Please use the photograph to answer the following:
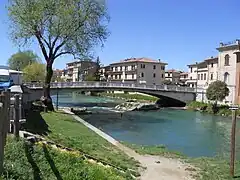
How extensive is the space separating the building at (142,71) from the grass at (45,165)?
316 ft

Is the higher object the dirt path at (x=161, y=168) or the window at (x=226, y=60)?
the window at (x=226, y=60)

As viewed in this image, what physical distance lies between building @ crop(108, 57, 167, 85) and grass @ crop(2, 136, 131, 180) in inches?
3793

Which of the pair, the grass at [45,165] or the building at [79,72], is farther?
the building at [79,72]

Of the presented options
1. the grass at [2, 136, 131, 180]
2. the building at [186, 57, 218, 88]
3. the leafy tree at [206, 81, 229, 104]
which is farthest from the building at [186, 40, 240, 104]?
the grass at [2, 136, 131, 180]

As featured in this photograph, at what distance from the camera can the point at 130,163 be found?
12047 millimetres

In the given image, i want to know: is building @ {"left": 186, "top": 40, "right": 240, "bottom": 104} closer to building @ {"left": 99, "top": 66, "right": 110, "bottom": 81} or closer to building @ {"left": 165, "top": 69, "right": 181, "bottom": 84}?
building @ {"left": 165, "top": 69, "right": 181, "bottom": 84}

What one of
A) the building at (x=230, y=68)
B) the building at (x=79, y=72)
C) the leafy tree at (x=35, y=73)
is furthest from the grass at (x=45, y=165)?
the building at (x=79, y=72)

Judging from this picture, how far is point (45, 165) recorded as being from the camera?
812 cm

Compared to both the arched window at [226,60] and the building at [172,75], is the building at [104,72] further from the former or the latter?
the arched window at [226,60]

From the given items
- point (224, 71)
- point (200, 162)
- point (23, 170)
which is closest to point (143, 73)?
point (224, 71)

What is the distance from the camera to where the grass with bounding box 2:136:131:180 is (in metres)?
7.35

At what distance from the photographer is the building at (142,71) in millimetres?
107875

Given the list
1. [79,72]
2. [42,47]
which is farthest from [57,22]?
[79,72]

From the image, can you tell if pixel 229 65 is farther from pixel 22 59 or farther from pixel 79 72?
pixel 79 72
